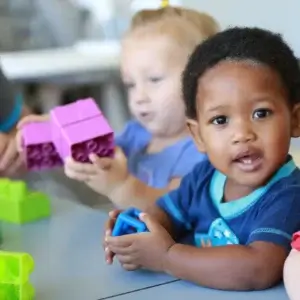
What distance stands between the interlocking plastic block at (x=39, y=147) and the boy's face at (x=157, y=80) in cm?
21

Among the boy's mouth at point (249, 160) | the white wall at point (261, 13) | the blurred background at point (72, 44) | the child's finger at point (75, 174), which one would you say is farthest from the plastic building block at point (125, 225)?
the blurred background at point (72, 44)

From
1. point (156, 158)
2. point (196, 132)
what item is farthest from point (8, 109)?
point (196, 132)

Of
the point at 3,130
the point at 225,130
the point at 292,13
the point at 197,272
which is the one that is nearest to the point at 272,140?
the point at 225,130

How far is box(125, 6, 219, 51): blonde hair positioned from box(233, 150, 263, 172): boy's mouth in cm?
47

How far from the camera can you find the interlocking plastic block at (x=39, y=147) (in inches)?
41.3

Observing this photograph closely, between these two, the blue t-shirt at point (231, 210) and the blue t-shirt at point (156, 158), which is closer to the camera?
the blue t-shirt at point (231, 210)

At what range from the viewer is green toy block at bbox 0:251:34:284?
0.68m

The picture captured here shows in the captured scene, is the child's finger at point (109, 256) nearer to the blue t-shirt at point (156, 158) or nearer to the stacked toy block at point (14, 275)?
the stacked toy block at point (14, 275)

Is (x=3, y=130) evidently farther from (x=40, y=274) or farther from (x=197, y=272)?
(x=197, y=272)

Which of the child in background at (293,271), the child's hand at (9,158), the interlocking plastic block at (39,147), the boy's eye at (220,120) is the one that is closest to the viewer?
the child in background at (293,271)

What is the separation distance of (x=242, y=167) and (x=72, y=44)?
5.80ft

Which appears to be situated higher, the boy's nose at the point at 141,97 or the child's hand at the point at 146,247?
the boy's nose at the point at 141,97

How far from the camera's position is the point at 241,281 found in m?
0.70

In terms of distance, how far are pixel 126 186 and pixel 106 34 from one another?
4.30 feet
